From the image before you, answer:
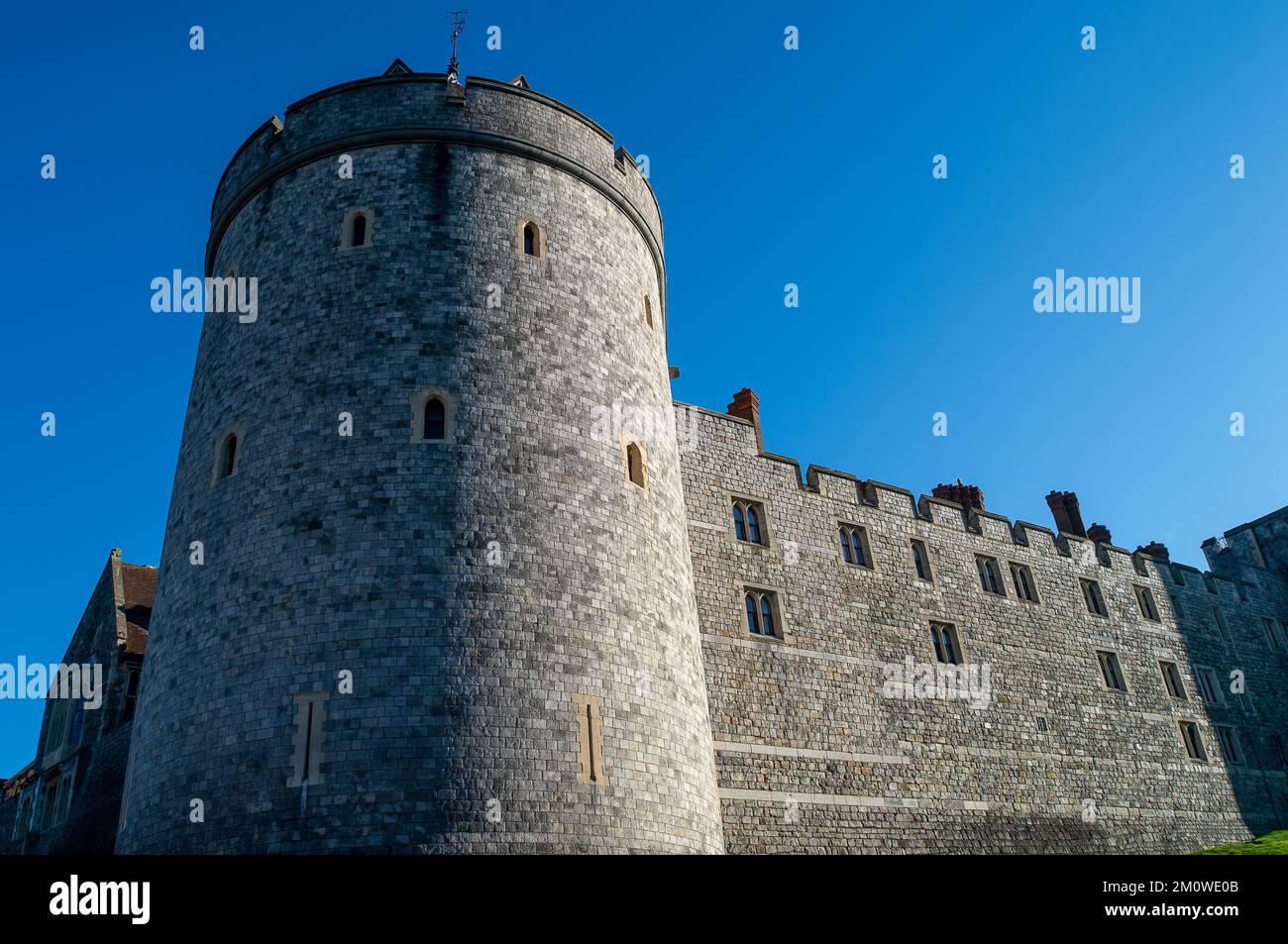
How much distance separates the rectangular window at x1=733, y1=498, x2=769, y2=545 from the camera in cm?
2358

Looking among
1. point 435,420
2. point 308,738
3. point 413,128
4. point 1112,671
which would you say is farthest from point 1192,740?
point 413,128

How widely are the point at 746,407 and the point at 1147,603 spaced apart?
16482mm

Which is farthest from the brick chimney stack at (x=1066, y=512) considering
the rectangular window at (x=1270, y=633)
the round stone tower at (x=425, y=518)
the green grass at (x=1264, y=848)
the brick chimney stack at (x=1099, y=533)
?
the round stone tower at (x=425, y=518)

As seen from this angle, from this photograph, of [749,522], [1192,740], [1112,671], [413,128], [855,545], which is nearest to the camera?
[413,128]

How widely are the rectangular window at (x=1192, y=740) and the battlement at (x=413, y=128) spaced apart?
23.9 meters

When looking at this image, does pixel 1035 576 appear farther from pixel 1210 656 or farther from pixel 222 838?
pixel 222 838

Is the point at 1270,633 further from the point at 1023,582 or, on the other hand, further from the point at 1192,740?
the point at 1023,582

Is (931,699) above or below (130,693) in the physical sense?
below

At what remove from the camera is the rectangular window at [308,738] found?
43.7 feet

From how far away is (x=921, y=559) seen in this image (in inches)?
1077

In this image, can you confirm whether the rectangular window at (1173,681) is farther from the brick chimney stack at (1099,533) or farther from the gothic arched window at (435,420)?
the gothic arched window at (435,420)

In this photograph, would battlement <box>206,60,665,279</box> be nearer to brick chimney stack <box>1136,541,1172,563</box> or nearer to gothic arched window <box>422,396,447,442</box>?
gothic arched window <box>422,396,447,442</box>

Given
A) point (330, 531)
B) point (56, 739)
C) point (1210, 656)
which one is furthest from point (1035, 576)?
point (56, 739)
